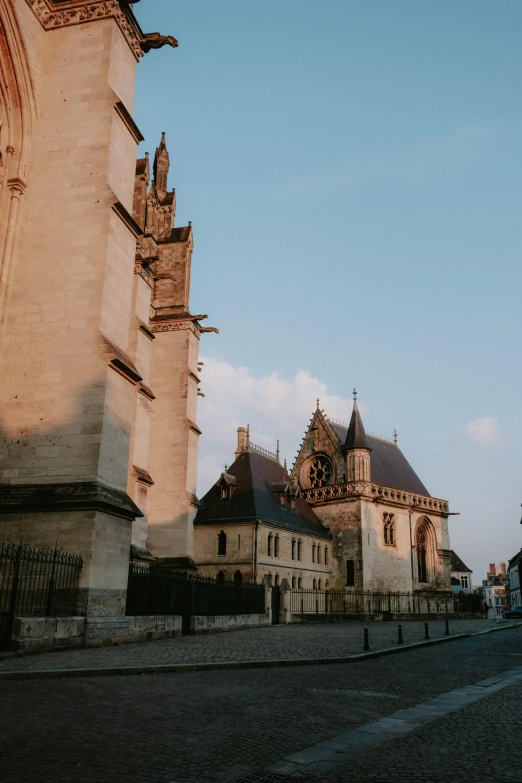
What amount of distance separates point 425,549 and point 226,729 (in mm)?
48468

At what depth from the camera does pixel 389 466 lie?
177 feet

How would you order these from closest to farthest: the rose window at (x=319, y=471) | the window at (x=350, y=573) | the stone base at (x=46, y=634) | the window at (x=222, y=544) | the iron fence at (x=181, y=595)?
the stone base at (x=46, y=634), the iron fence at (x=181, y=595), the window at (x=222, y=544), the window at (x=350, y=573), the rose window at (x=319, y=471)

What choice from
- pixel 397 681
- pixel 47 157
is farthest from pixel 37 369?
pixel 397 681

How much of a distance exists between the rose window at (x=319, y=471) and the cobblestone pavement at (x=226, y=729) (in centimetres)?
3890

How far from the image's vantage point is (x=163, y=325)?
28531mm

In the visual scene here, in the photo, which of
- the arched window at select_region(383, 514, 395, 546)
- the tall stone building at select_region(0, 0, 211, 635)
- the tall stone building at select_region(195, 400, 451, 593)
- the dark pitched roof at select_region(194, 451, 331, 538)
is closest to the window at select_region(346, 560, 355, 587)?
the tall stone building at select_region(195, 400, 451, 593)

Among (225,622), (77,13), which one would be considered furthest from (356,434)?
(77,13)

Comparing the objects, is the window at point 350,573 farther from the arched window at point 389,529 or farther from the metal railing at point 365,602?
the arched window at point 389,529

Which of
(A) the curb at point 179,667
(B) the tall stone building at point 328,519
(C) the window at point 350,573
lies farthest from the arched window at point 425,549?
(A) the curb at point 179,667

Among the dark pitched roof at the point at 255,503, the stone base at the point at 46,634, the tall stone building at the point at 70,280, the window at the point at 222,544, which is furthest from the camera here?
the dark pitched roof at the point at 255,503

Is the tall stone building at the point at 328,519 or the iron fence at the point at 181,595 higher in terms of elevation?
the tall stone building at the point at 328,519

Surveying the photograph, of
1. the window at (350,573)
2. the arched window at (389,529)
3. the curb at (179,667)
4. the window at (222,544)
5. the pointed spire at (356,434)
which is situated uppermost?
the pointed spire at (356,434)

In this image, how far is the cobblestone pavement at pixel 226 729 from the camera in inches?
192

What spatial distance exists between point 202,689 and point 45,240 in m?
11.5
